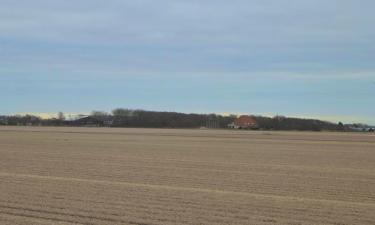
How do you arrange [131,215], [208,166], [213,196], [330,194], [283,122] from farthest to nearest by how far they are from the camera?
[283,122] < [208,166] < [330,194] < [213,196] < [131,215]

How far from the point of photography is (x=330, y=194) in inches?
653

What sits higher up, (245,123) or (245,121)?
(245,121)

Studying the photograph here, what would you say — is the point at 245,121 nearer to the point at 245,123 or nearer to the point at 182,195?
the point at 245,123

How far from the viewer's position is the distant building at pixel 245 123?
178650mm

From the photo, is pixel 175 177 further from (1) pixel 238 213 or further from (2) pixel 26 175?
(1) pixel 238 213

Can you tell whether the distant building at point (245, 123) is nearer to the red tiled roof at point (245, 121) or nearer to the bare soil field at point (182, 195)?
the red tiled roof at point (245, 121)

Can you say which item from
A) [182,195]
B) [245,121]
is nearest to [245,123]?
[245,121]

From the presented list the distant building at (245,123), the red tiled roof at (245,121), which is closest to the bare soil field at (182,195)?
the distant building at (245,123)

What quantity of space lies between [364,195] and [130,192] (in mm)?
6663

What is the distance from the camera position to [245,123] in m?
182

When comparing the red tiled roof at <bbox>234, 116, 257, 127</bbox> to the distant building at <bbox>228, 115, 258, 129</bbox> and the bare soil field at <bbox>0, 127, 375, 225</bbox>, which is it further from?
the bare soil field at <bbox>0, 127, 375, 225</bbox>

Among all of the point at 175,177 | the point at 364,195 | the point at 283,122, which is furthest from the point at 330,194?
the point at 283,122

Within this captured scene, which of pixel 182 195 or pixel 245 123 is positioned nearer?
pixel 182 195

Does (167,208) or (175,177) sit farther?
(175,177)
